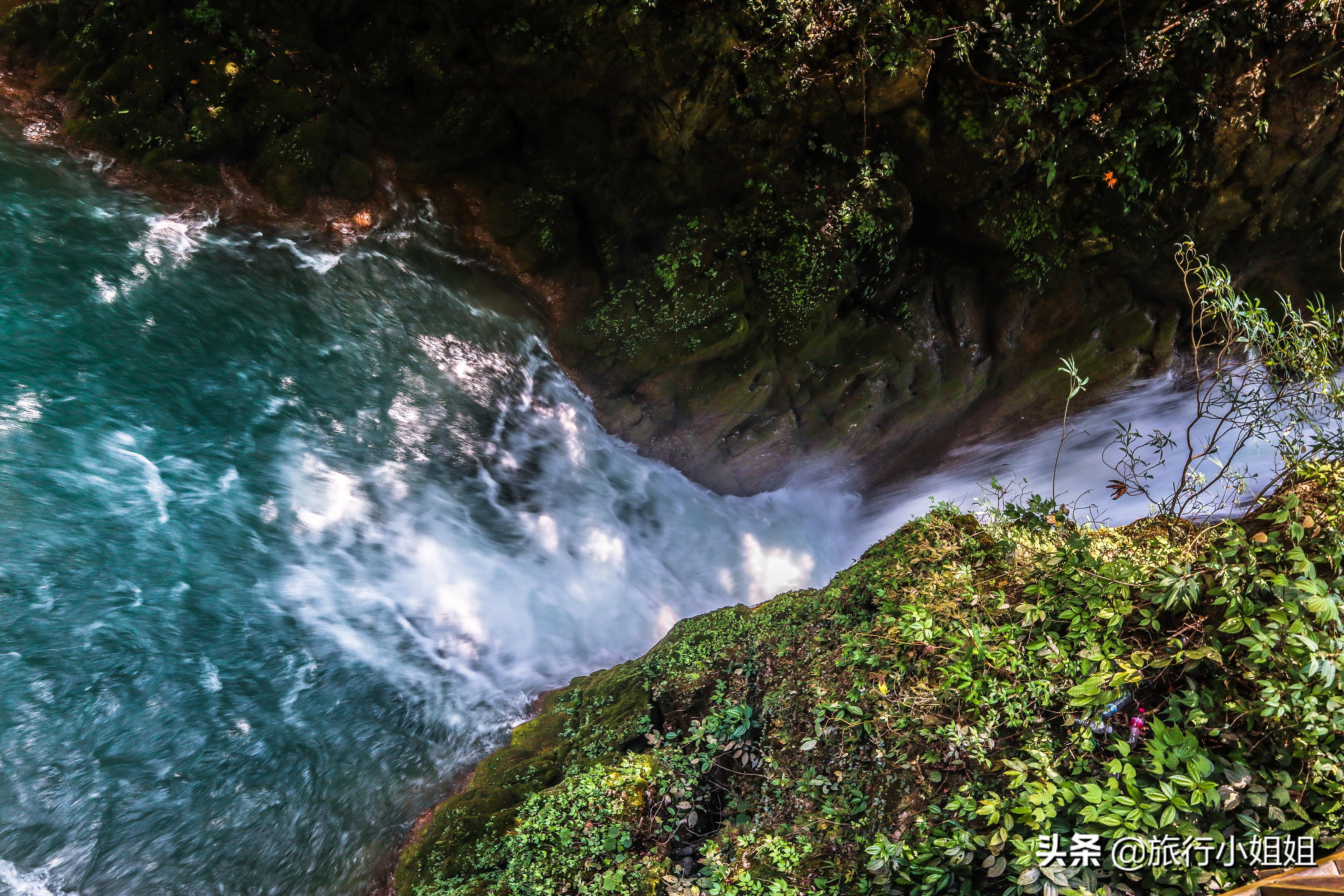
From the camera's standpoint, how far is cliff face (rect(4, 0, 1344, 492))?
18.7ft

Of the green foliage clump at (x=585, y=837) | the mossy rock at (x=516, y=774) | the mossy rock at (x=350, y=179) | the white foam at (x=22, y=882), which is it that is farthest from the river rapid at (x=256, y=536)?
the green foliage clump at (x=585, y=837)

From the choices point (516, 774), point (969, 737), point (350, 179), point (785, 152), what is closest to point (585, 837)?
point (516, 774)

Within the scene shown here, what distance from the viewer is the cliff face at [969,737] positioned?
2.54 m

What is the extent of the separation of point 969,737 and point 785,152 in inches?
215

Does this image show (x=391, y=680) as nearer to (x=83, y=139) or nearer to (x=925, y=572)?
(x=925, y=572)

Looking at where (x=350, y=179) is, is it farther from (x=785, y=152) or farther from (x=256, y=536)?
(x=785, y=152)

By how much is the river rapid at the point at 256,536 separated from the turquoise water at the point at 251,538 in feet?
0.07

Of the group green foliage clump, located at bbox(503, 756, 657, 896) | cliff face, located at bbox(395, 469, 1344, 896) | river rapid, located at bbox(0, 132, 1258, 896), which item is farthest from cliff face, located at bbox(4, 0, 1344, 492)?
green foliage clump, located at bbox(503, 756, 657, 896)

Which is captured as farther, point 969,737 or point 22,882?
point 22,882

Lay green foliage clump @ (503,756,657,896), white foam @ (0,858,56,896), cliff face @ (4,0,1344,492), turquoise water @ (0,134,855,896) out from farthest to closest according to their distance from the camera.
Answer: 1. cliff face @ (4,0,1344,492)
2. turquoise water @ (0,134,855,896)
3. white foam @ (0,858,56,896)
4. green foliage clump @ (503,756,657,896)

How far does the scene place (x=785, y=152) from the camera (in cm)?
641

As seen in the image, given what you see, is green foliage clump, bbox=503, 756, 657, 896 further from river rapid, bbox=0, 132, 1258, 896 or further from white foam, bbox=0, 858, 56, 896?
white foam, bbox=0, 858, 56, 896

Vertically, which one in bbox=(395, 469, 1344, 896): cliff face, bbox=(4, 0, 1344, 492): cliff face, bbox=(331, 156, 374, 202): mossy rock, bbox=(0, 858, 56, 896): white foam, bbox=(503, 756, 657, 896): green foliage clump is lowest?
bbox=(0, 858, 56, 896): white foam

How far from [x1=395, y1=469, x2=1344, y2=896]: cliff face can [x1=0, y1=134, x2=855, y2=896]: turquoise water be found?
1.37 metres
